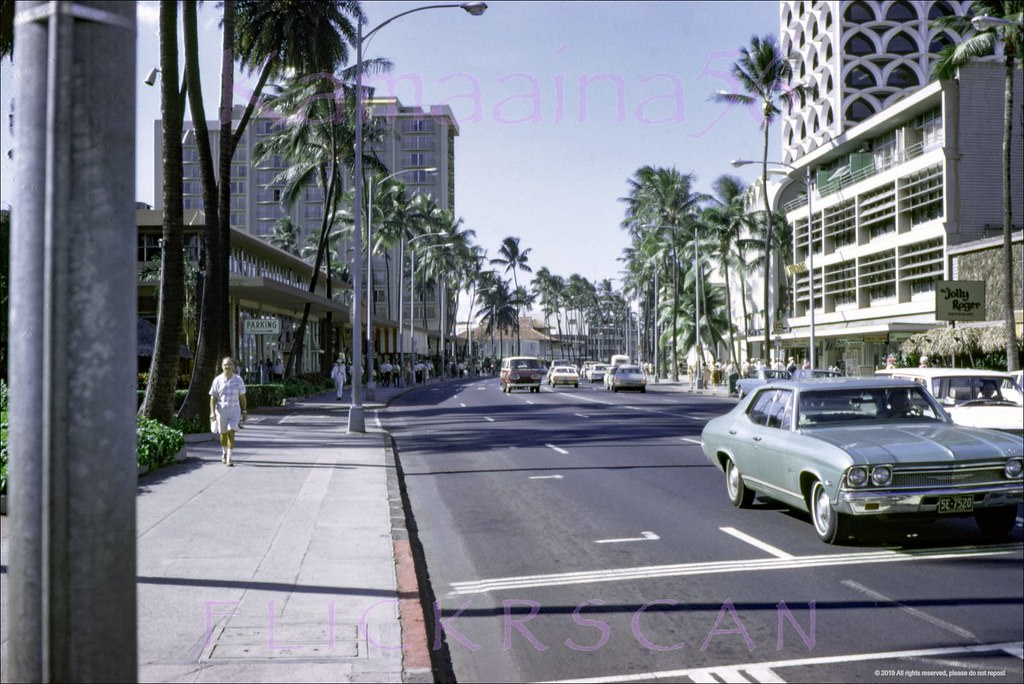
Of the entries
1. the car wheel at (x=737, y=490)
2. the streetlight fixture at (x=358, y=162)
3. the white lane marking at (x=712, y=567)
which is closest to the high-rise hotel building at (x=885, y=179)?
the streetlight fixture at (x=358, y=162)

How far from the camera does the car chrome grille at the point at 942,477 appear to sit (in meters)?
8.95

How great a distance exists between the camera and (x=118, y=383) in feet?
7.63

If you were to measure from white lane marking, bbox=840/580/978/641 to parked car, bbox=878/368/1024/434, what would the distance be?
8.20 metres

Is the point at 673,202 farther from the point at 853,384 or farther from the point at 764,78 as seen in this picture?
the point at 853,384

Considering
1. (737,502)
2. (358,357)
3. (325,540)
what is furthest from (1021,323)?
(325,540)

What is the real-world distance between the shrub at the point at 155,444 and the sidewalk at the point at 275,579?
0.93ft

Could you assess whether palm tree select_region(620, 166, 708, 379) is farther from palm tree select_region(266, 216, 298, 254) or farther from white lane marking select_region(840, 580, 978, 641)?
white lane marking select_region(840, 580, 978, 641)

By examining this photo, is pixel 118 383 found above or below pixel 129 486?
above

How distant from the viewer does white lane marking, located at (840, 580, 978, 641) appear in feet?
21.5

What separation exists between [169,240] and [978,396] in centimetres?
1477

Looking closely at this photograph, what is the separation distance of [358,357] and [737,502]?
16.2 meters

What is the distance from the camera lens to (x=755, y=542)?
982cm

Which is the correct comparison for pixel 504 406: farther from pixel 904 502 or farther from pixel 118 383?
pixel 118 383

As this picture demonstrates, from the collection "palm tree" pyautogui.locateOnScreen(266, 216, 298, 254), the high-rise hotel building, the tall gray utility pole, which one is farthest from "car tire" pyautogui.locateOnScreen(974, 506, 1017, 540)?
"palm tree" pyautogui.locateOnScreen(266, 216, 298, 254)
